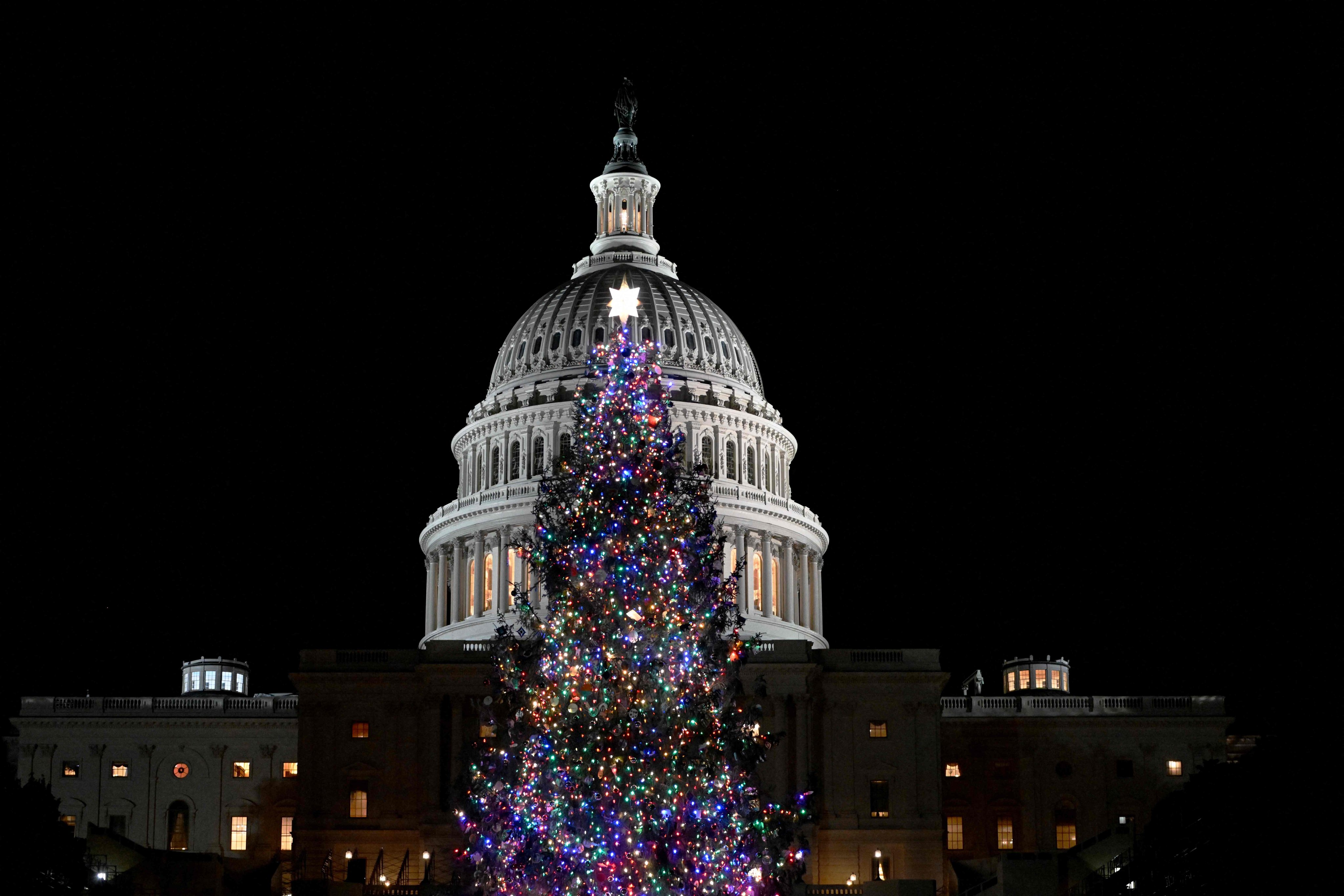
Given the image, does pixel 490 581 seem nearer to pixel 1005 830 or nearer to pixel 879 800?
pixel 879 800

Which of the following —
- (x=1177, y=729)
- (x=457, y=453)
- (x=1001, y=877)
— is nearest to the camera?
(x=1001, y=877)

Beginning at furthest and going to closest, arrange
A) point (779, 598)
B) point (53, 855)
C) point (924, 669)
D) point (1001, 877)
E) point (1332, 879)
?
1. point (779, 598)
2. point (924, 669)
3. point (1001, 877)
4. point (53, 855)
5. point (1332, 879)

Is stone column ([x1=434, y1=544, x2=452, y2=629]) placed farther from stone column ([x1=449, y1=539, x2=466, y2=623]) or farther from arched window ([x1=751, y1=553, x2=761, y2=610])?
arched window ([x1=751, y1=553, x2=761, y2=610])

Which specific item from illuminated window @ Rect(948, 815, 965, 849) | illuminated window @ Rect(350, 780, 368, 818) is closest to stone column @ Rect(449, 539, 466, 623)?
illuminated window @ Rect(350, 780, 368, 818)

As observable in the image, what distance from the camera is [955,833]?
117438mm

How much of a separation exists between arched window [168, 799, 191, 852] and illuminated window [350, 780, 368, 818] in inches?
665

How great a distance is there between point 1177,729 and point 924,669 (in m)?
17.4

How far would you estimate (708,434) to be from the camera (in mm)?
135500

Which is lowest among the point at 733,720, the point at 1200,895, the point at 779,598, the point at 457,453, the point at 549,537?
the point at 1200,895

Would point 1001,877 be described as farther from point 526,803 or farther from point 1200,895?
point 526,803

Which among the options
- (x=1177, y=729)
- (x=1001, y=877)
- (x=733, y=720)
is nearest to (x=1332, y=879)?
(x=733, y=720)

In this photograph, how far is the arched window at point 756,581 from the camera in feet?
429

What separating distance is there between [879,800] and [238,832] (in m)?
35.1

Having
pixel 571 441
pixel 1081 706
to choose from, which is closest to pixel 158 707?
pixel 571 441
